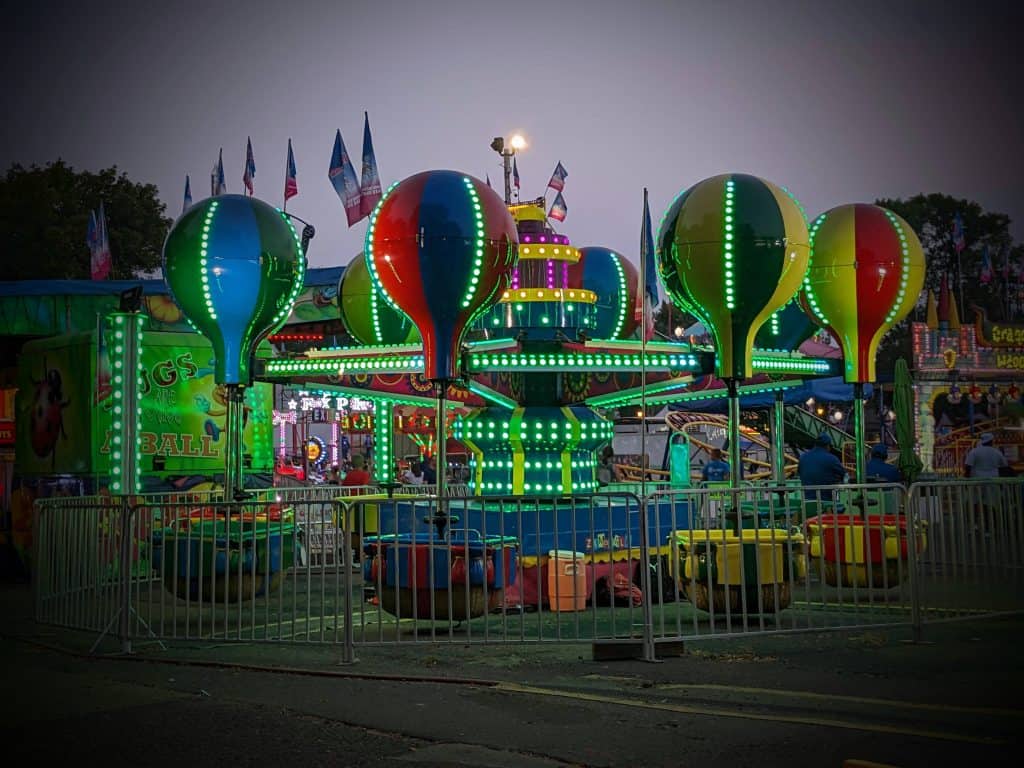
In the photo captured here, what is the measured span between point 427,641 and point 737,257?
4.75 m

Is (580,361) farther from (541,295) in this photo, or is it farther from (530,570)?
(530,570)

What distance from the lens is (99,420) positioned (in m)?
15.2

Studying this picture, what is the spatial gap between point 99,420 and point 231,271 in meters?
3.98

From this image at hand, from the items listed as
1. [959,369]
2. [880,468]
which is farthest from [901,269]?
[959,369]

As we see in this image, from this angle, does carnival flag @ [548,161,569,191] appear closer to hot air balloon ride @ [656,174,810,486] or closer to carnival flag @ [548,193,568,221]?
carnival flag @ [548,193,568,221]

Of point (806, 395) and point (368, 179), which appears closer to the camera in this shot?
point (368, 179)

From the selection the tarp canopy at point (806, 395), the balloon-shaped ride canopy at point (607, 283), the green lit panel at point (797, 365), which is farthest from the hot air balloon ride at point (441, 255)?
the tarp canopy at point (806, 395)

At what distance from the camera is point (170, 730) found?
20.7 ft

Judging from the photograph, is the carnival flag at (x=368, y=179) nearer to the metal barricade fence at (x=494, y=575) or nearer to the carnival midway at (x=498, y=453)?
the carnival midway at (x=498, y=453)

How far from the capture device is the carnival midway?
9.48 m

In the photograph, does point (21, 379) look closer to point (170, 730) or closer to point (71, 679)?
point (71, 679)

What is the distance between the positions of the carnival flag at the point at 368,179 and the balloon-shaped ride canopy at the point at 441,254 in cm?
1250

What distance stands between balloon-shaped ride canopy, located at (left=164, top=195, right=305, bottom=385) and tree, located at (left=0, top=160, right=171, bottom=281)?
3121 centimetres

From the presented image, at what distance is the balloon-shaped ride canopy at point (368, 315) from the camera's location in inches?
617
